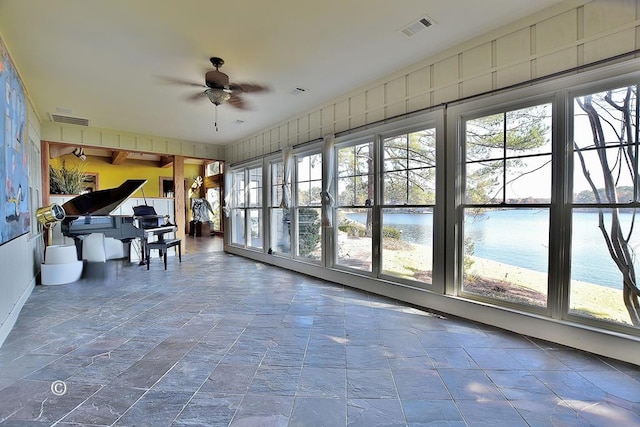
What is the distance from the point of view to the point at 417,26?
8.89 ft

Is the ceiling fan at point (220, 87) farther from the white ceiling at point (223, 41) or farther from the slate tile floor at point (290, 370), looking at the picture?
the slate tile floor at point (290, 370)

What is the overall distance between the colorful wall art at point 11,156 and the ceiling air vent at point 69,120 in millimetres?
2005

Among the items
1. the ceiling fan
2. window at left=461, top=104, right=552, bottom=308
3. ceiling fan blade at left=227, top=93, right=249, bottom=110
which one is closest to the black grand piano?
ceiling fan blade at left=227, top=93, right=249, bottom=110

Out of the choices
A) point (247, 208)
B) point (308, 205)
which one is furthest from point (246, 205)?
point (308, 205)

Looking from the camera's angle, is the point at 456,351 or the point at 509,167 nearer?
the point at 456,351

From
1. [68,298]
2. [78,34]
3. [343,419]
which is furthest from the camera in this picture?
[68,298]

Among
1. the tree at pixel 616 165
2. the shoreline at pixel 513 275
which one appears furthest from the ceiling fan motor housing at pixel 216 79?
the tree at pixel 616 165

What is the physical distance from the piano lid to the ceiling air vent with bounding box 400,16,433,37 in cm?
436

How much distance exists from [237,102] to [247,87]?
2.17ft

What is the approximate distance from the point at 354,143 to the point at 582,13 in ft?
8.47

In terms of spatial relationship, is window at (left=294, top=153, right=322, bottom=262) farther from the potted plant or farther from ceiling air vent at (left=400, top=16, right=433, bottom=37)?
the potted plant

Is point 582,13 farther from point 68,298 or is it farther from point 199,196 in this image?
point 199,196

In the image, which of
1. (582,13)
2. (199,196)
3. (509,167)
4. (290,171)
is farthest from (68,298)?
(199,196)

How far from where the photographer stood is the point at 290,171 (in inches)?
213
